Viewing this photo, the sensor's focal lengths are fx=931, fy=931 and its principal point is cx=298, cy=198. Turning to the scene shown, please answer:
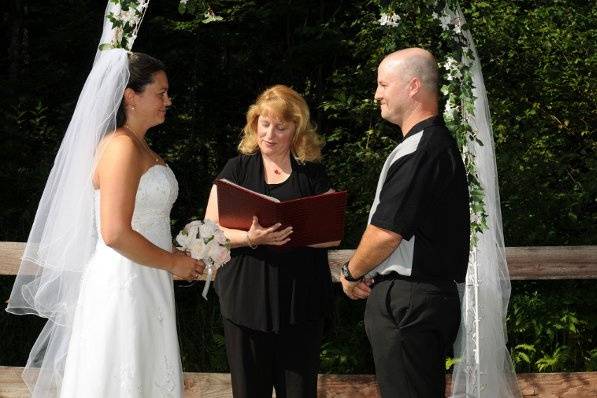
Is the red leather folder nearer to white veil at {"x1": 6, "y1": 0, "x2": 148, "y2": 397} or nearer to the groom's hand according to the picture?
the groom's hand

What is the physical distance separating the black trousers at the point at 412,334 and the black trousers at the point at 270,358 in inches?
26.4

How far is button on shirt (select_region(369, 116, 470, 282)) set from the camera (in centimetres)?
371

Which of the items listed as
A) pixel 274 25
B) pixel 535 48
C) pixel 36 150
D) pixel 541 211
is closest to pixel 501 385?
pixel 541 211

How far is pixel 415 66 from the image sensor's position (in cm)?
389

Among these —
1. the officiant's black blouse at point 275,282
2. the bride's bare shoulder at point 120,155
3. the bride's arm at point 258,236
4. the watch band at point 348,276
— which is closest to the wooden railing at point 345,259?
the officiant's black blouse at point 275,282

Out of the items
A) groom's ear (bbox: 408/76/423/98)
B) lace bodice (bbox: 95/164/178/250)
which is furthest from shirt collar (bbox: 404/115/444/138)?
lace bodice (bbox: 95/164/178/250)

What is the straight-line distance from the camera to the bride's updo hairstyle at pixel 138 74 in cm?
417

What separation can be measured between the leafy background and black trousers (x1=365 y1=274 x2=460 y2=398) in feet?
3.24

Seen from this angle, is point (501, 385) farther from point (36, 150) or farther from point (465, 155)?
point (36, 150)

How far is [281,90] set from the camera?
466 cm

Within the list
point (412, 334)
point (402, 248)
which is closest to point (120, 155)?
point (402, 248)

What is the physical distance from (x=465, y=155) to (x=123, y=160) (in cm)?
174

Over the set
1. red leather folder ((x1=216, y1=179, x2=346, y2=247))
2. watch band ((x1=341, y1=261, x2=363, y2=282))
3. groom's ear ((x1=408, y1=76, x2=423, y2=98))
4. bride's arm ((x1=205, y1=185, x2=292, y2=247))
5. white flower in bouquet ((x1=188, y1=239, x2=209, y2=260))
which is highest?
groom's ear ((x1=408, y1=76, x2=423, y2=98))

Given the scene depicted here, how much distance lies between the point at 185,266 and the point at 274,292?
50cm
